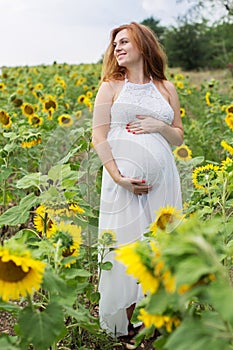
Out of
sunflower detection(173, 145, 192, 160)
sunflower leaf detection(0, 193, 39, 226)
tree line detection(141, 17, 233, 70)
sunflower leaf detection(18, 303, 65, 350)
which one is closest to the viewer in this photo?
sunflower leaf detection(18, 303, 65, 350)

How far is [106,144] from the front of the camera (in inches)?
92.5

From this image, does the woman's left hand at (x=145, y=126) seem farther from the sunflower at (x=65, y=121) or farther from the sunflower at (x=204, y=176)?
the sunflower at (x=65, y=121)

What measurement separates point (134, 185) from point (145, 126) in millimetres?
219

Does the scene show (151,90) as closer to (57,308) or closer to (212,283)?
(57,308)

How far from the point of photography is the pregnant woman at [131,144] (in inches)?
92.4

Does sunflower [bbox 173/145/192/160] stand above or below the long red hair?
above

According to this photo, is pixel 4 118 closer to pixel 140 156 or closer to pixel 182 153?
pixel 182 153

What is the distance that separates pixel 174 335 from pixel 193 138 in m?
4.32

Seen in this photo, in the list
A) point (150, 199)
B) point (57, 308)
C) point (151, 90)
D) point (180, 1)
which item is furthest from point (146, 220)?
point (180, 1)

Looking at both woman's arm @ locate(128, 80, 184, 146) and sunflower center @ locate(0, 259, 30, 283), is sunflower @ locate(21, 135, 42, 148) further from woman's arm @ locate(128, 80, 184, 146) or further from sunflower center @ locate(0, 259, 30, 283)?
sunflower center @ locate(0, 259, 30, 283)

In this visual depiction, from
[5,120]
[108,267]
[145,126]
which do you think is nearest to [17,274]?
[108,267]

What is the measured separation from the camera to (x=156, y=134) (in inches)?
93.6


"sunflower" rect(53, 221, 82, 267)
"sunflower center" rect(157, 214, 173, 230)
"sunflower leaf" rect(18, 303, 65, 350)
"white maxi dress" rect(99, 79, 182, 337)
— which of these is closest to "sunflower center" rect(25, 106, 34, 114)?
"white maxi dress" rect(99, 79, 182, 337)

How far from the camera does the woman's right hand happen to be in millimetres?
2320
